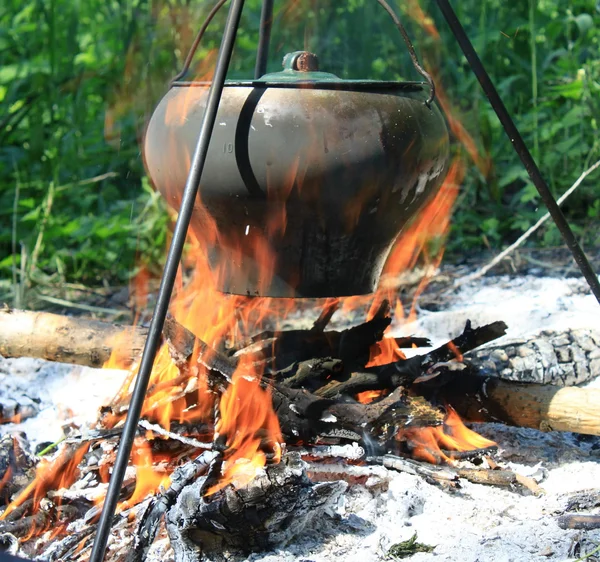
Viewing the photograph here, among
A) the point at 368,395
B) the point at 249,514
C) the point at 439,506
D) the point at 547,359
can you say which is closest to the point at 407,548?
the point at 439,506

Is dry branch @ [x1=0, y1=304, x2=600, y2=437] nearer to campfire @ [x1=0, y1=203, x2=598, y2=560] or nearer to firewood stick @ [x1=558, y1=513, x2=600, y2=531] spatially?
campfire @ [x1=0, y1=203, x2=598, y2=560]

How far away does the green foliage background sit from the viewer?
4672 mm

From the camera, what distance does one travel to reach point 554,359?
291 centimetres

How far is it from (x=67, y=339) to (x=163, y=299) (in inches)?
42.8

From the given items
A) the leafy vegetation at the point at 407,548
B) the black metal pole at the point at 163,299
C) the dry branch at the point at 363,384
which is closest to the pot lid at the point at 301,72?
the black metal pole at the point at 163,299

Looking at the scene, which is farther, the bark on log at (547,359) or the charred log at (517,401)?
the bark on log at (547,359)

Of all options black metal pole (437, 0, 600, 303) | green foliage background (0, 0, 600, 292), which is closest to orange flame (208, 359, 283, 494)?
black metal pole (437, 0, 600, 303)

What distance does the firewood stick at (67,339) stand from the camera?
2.82 metres

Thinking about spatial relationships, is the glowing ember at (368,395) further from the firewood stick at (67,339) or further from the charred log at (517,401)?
the firewood stick at (67,339)

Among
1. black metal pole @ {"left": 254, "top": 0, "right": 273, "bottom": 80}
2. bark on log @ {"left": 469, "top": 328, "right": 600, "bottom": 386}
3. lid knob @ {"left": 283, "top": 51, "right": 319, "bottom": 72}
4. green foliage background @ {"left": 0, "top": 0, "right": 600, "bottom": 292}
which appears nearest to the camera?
lid knob @ {"left": 283, "top": 51, "right": 319, "bottom": 72}

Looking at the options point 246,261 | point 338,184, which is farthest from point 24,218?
point 338,184

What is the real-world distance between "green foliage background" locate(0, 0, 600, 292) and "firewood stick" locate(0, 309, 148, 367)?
61.7 inches

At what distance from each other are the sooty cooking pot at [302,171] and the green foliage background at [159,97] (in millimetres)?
2275

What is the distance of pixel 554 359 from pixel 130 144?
10.6 ft
